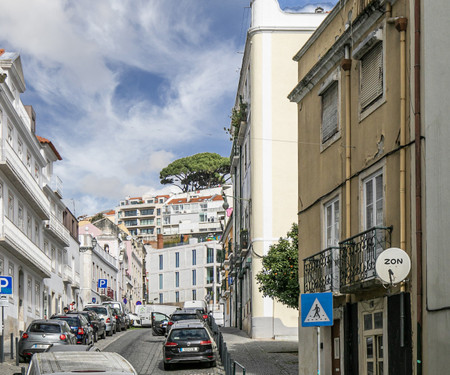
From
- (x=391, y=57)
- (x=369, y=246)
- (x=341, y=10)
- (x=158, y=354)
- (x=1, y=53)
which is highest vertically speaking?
(x=1, y=53)

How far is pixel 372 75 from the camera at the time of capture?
16.4m

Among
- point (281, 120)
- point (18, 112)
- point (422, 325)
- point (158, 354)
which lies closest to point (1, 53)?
point (18, 112)

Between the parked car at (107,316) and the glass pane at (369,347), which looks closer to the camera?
the glass pane at (369,347)

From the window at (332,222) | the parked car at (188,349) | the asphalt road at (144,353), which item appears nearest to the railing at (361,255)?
the window at (332,222)

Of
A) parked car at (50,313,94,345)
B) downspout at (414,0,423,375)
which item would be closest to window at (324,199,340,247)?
downspout at (414,0,423,375)

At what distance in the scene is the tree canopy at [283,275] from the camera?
2836 centimetres

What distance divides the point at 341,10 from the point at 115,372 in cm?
1111

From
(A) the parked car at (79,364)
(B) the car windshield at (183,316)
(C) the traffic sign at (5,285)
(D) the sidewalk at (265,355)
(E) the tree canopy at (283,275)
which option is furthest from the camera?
(B) the car windshield at (183,316)

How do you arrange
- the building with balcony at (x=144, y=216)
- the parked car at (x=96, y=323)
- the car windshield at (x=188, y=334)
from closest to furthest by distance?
1. the car windshield at (x=188, y=334)
2. the parked car at (x=96, y=323)
3. the building with balcony at (x=144, y=216)

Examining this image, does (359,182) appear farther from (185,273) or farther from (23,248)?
(185,273)

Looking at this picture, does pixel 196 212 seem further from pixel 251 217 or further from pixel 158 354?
pixel 158 354

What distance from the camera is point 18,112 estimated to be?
130 feet

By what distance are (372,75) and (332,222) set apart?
3.89 metres

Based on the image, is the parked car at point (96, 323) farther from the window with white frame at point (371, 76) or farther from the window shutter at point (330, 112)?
the window with white frame at point (371, 76)
